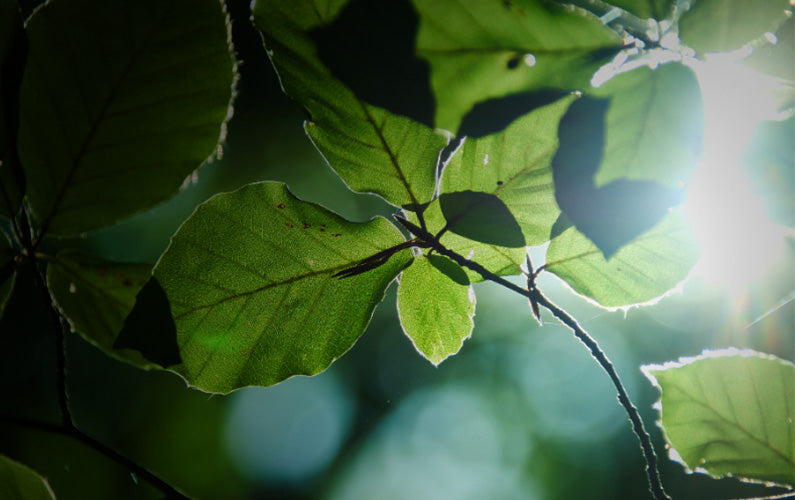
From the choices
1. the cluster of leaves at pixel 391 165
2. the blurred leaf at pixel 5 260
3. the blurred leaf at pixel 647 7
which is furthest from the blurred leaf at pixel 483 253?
the blurred leaf at pixel 5 260

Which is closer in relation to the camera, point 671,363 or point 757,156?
point 757,156

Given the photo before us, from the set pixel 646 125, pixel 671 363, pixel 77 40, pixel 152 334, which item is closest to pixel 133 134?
pixel 77 40

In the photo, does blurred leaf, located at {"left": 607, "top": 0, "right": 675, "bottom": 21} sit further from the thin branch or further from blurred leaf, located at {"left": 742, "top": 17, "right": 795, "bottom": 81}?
the thin branch

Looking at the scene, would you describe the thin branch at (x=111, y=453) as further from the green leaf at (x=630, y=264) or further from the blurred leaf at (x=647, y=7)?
the blurred leaf at (x=647, y=7)

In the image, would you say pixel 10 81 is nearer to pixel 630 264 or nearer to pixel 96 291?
Answer: pixel 96 291

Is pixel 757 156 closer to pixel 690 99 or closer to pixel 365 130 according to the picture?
pixel 690 99

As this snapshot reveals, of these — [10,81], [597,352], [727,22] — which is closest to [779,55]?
[727,22]
